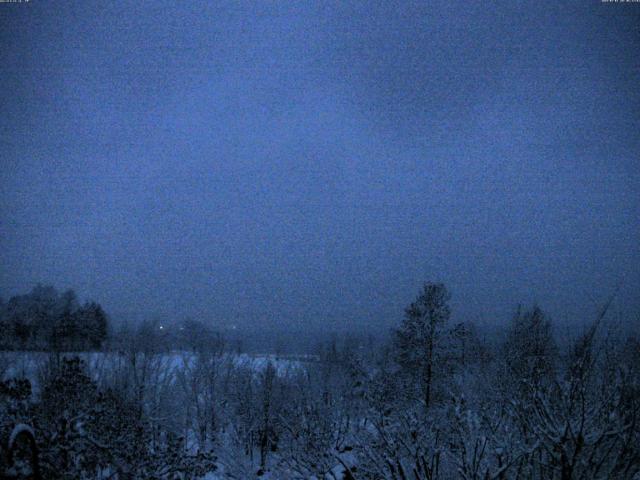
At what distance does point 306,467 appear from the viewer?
1016 cm

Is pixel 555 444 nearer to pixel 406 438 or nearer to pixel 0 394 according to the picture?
pixel 406 438

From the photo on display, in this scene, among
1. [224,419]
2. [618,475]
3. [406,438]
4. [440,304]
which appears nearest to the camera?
[618,475]

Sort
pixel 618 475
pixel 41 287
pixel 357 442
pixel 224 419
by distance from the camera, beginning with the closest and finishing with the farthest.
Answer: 1. pixel 618 475
2. pixel 357 442
3. pixel 224 419
4. pixel 41 287

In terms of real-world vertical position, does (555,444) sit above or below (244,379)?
above

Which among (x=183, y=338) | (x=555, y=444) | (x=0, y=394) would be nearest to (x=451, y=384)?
(x=555, y=444)

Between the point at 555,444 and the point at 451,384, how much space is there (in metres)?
13.5

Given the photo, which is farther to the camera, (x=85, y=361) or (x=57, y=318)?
(x=57, y=318)

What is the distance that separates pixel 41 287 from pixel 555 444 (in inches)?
2745

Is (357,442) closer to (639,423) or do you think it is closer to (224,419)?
(639,423)

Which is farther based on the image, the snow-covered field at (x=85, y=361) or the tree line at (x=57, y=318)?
the tree line at (x=57, y=318)

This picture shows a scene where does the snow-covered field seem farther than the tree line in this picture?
No

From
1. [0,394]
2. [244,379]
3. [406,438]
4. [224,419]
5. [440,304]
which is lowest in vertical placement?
[224,419]

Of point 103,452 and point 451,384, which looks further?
point 451,384

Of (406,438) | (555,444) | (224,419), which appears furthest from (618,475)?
(224,419)
